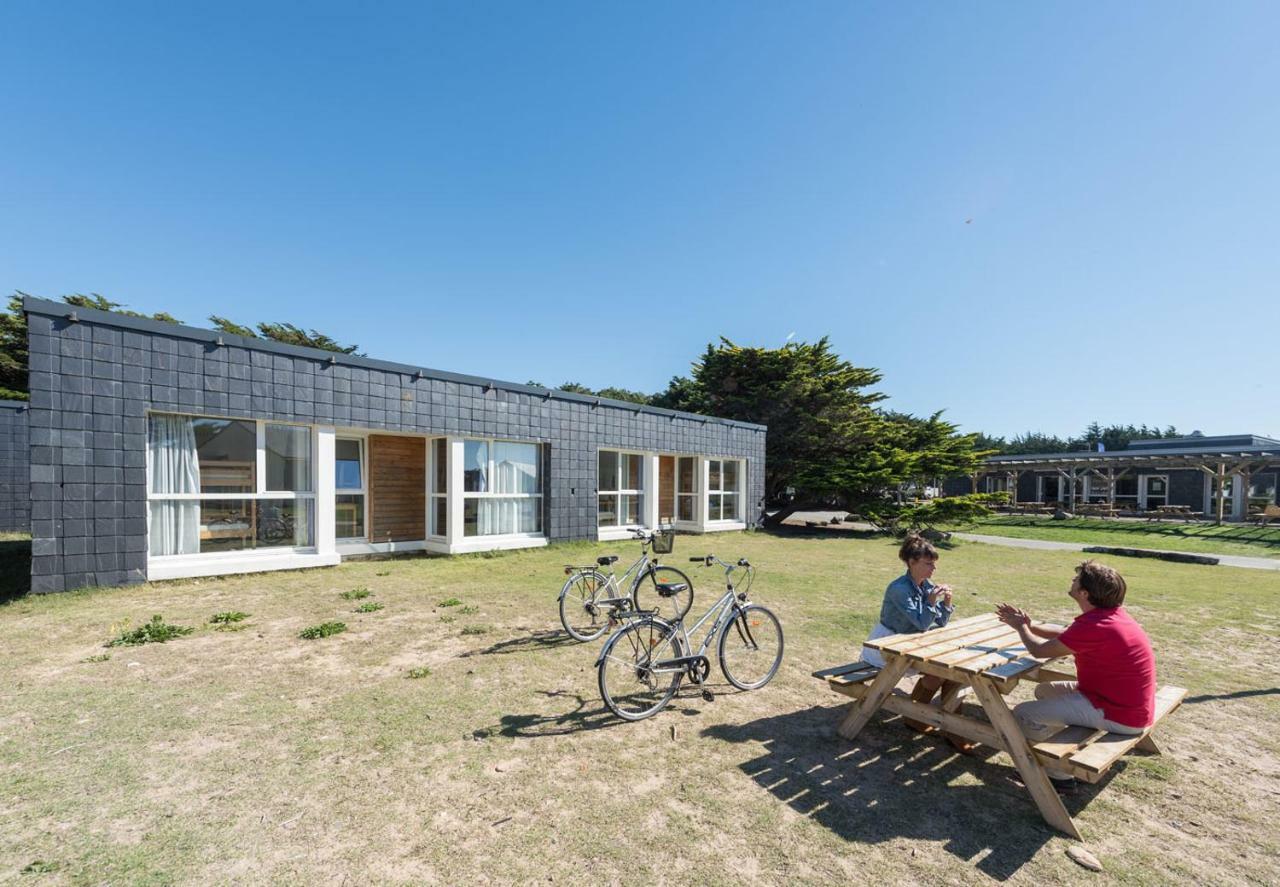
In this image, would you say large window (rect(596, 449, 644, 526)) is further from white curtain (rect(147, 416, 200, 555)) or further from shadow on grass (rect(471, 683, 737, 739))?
Answer: shadow on grass (rect(471, 683, 737, 739))

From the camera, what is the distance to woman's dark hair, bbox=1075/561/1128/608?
2881mm

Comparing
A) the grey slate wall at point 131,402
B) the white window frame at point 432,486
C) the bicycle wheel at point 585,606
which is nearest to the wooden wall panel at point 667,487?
the white window frame at point 432,486

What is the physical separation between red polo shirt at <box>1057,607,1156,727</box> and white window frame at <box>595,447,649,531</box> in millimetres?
11302

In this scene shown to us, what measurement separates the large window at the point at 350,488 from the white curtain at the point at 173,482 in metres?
2.52

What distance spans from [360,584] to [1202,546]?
2356cm

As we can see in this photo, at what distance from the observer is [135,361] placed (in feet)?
25.2

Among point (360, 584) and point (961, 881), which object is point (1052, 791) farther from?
point (360, 584)

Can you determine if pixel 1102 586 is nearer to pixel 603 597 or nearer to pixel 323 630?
pixel 603 597

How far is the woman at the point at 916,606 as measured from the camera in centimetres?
384

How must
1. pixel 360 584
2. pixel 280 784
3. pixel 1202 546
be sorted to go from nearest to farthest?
1. pixel 280 784
2. pixel 360 584
3. pixel 1202 546

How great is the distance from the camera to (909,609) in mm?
3875

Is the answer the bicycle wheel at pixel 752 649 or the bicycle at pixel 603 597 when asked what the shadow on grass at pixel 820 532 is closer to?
the bicycle at pixel 603 597

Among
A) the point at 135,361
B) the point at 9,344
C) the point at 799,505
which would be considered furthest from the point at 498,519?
the point at 9,344

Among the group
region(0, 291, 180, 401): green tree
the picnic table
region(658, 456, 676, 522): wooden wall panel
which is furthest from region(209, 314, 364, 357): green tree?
the picnic table
